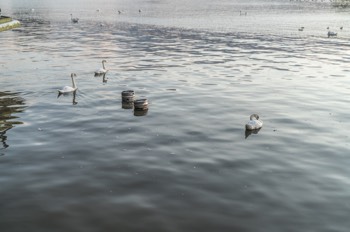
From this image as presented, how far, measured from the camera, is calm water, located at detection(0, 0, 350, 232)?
1482cm

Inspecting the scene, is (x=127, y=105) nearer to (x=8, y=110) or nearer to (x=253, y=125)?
(x=8, y=110)

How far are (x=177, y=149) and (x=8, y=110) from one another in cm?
1439

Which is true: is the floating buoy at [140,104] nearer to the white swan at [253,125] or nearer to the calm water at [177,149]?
the calm water at [177,149]

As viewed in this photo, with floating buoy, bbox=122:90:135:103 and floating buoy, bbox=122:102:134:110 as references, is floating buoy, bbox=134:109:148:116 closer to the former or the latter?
floating buoy, bbox=122:102:134:110

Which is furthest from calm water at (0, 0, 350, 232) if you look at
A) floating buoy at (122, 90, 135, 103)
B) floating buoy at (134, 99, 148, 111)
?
floating buoy at (122, 90, 135, 103)

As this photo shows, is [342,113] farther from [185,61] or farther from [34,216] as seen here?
[185,61]

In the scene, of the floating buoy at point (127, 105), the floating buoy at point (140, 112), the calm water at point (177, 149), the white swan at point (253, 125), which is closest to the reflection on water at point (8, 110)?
the calm water at point (177, 149)

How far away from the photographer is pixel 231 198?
1600 cm

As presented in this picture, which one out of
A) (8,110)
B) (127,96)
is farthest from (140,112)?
(8,110)

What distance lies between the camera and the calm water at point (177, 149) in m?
14.8

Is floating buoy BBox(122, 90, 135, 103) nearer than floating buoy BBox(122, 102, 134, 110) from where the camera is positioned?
No

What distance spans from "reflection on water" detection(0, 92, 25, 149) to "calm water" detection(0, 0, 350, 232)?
148 mm

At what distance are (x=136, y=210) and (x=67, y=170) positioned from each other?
5.16 metres

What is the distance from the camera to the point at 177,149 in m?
21.1
